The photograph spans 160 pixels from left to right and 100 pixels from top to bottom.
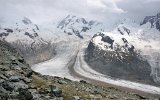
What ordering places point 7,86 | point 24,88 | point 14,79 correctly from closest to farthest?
point 7,86, point 24,88, point 14,79

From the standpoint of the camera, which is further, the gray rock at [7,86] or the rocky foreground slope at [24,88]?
the gray rock at [7,86]

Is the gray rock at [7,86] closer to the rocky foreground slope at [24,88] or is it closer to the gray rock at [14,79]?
the rocky foreground slope at [24,88]

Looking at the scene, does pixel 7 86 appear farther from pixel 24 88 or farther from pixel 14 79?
pixel 14 79

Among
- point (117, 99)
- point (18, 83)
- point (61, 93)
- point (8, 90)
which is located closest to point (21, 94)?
point (8, 90)

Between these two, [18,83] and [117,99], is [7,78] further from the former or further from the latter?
[117,99]

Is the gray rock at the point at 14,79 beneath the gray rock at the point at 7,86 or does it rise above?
above

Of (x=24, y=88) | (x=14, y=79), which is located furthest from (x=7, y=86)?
(x=14, y=79)

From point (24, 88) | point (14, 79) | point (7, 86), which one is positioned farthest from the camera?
point (14, 79)

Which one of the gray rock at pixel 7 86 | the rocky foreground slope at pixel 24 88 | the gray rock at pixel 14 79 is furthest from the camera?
the gray rock at pixel 14 79

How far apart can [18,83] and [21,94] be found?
6.62m

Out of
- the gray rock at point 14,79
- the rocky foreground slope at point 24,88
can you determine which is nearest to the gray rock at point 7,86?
the rocky foreground slope at point 24,88

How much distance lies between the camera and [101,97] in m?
53.6

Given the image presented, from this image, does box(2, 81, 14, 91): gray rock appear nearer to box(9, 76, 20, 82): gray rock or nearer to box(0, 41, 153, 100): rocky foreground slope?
box(0, 41, 153, 100): rocky foreground slope

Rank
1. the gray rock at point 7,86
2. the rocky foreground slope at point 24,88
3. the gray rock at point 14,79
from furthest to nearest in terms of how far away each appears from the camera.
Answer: the gray rock at point 14,79, the gray rock at point 7,86, the rocky foreground slope at point 24,88
